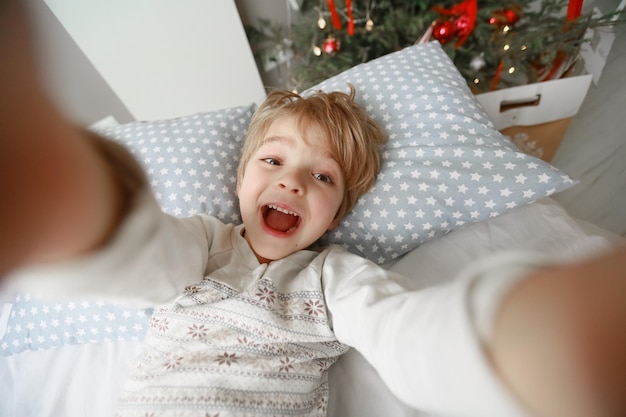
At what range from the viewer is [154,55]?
1371 millimetres

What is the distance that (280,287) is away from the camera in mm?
611

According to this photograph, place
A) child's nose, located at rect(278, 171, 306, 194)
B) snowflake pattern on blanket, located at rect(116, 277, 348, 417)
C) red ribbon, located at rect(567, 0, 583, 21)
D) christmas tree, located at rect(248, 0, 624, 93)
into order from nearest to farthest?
snowflake pattern on blanket, located at rect(116, 277, 348, 417) → child's nose, located at rect(278, 171, 306, 194) → red ribbon, located at rect(567, 0, 583, 21) → christmas tree, located at rect(248, 0, 624, 93)

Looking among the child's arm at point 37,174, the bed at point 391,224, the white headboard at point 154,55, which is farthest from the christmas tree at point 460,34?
the child's arm at point 37,174

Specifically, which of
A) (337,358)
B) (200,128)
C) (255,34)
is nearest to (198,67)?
(255,34)

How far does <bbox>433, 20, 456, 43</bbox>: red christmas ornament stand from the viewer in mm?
1247

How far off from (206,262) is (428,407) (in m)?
0.41

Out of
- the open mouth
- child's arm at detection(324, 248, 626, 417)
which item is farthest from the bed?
child's arm at detection(324, 248, 626, 417)

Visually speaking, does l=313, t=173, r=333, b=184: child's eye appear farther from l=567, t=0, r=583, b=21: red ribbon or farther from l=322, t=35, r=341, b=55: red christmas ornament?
l=567, t=0, r=583, b=21: red ribbon

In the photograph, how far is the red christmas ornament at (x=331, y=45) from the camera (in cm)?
130

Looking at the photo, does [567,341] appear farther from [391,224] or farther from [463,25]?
[463,25]

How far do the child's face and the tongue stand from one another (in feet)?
0.05

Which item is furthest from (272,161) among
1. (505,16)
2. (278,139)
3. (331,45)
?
(505,16)

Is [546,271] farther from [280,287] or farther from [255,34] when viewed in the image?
[255,34]

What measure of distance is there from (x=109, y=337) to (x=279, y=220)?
0.47 metres
